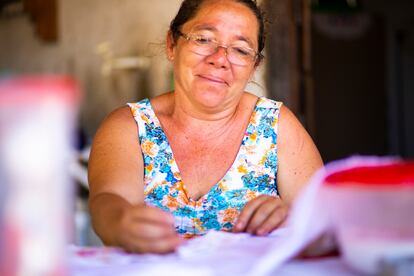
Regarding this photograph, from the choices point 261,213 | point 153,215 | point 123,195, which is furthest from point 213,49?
point 153,215

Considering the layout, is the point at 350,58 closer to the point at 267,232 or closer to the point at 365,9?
the point at 365,9

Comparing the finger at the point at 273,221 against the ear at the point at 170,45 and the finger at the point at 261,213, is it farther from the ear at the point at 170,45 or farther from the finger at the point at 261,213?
the ear at the point at 170,45

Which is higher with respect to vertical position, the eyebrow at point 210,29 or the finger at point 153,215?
the eyebrow at point 210,29

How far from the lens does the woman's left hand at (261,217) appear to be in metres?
1.27

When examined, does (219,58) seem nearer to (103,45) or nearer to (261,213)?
(261,213)

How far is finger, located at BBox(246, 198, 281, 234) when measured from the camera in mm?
1273

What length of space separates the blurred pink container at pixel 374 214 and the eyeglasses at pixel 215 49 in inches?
40.4

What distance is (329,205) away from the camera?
0.85 metres

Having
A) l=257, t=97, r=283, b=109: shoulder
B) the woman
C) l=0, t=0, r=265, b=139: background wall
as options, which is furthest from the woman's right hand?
l=0, t=0, r=265, b=139: background wall

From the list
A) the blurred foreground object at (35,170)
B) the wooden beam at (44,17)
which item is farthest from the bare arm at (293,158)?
the wooden beam at (44,17)

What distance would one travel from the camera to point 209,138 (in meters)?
1.94

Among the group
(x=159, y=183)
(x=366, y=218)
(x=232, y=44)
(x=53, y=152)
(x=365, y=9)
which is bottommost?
(x=159, y=183)

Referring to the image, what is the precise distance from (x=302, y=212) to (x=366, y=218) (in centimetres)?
8

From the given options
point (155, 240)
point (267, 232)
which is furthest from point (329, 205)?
point (267, 232)
